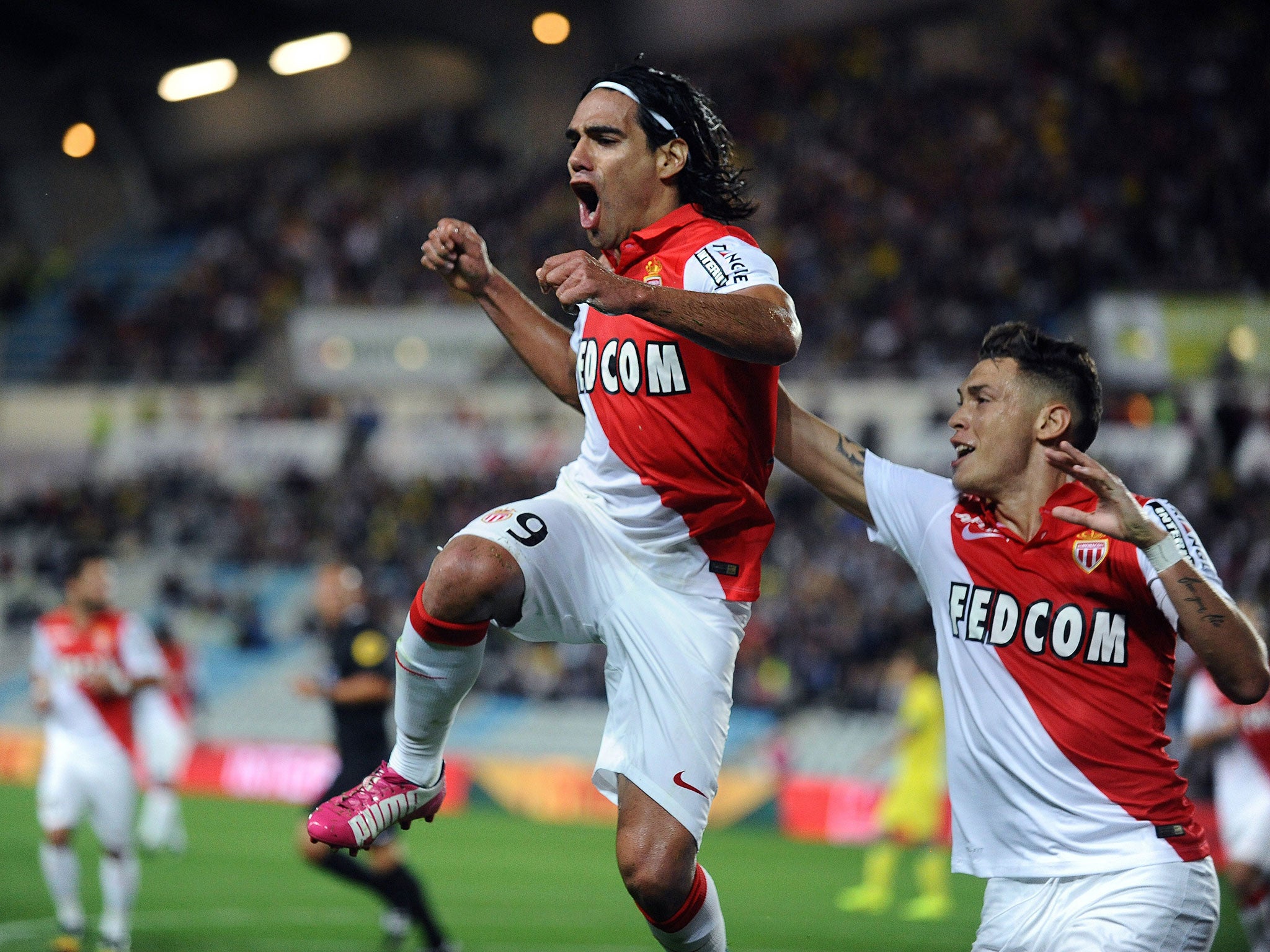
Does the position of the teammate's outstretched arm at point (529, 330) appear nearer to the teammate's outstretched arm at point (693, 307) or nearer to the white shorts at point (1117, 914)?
the teammate's outstretched arm at point (693, 307)

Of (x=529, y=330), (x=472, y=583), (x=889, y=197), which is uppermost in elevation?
(x=889, y=197)

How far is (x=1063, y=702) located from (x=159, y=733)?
13860 millimetres

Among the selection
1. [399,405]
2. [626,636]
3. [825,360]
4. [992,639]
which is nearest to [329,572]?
[626,636]

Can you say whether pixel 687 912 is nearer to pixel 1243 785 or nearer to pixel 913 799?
pixel 1243 785

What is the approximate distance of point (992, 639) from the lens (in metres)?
4.34

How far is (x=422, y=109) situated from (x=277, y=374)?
8.97m

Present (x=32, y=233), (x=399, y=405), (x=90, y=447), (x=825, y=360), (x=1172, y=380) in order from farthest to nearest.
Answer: (x=32, y=233), (x=90, y=447), (x=399, y=405), (x=825, y=360), (x=1172, y=380)

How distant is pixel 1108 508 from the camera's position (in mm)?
3877

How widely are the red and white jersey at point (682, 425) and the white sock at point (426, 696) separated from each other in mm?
636

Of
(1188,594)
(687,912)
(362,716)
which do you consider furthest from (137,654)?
(1188,594)

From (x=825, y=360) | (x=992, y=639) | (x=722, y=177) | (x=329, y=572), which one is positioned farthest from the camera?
(x=825, y=360)

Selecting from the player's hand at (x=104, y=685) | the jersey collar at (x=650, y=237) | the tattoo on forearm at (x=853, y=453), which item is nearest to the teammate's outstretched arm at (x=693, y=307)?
the jersey collar at (x=650, y=237)

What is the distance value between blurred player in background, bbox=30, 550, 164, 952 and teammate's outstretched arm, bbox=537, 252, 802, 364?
7236 millimetres

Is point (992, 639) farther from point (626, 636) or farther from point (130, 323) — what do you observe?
point (130, 323)
